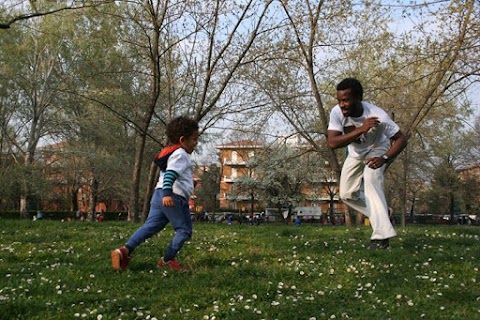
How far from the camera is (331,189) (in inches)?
2852

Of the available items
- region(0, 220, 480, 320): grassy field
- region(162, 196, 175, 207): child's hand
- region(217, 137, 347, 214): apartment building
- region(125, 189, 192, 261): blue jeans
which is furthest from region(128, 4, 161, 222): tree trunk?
region(217, 137, 347, 214): apartment building

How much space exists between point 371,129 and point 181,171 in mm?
2770

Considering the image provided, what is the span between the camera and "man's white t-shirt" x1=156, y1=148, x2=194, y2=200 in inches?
233

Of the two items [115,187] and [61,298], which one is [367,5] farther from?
[115,187]

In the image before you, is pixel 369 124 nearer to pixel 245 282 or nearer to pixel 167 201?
pixel 245 282

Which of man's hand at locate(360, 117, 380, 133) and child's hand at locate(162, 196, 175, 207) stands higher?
man's hand at locate(360, 117, 380, 133)

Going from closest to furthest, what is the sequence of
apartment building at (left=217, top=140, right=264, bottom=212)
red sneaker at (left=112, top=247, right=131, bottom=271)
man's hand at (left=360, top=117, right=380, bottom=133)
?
1. red sneaker at (left=112, top=247, right=131, bottom=271)
2. man's hand at (left=360, top=117, right=380, bottom=133)
3. apartment building at (left=217, top=140, right=264, bottom=212)

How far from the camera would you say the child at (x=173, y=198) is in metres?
5.79

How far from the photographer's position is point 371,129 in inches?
263

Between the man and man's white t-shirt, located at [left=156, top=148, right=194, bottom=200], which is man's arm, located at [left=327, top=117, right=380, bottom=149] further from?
man's white t-shirt, located at [left=156, top=148, right=194, bottom=200]

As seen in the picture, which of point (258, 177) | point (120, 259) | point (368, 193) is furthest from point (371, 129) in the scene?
point (258, 177)

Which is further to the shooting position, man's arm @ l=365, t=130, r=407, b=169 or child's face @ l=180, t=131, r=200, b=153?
man's arm @ l=365, t=130, r=407, b=169

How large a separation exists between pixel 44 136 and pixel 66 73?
4875 millimetres

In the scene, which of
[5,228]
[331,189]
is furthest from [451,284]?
[331,189]
